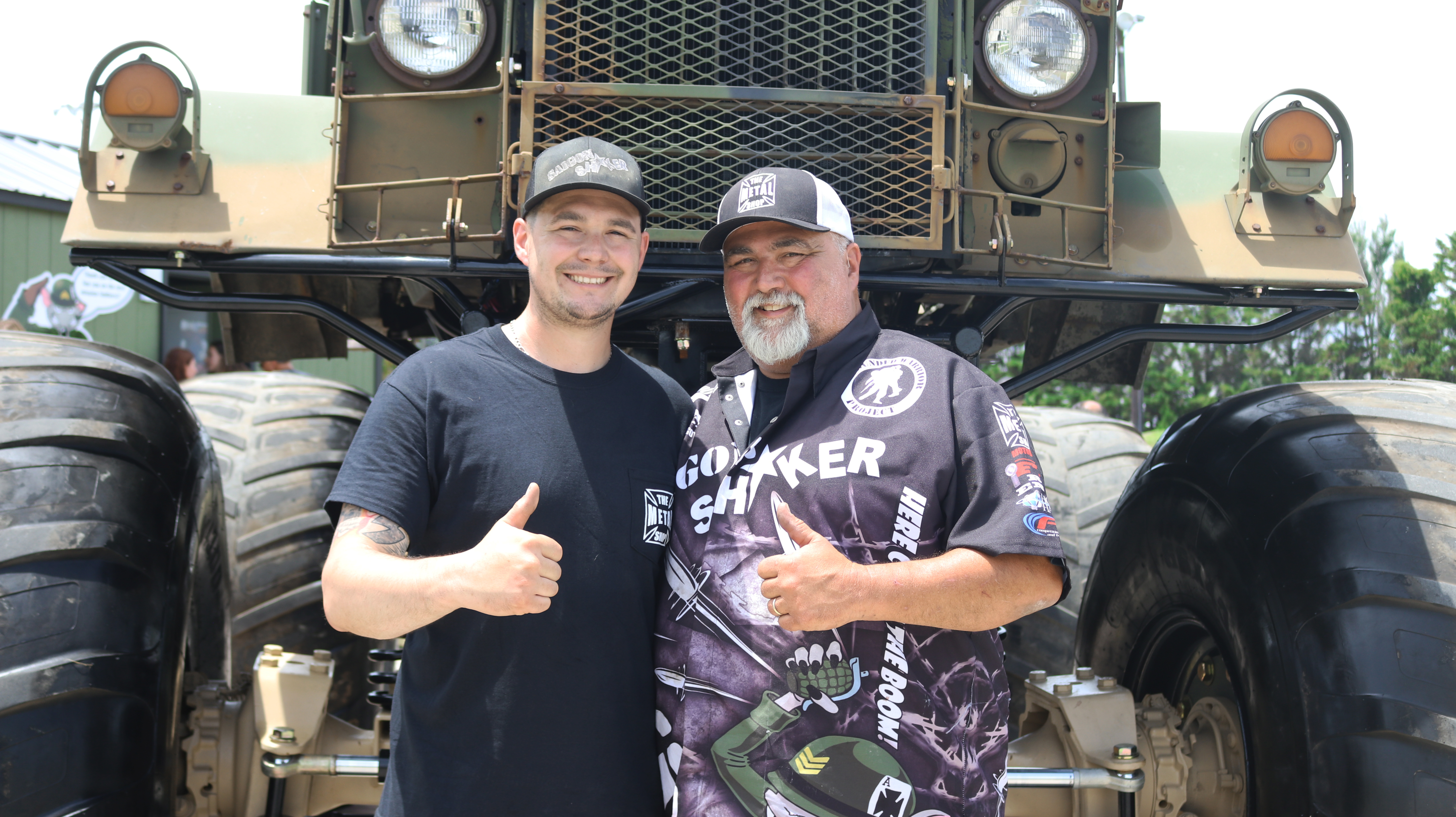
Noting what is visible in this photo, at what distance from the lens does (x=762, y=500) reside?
6.51 ft

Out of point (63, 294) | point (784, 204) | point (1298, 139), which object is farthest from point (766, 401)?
point (63, 294)

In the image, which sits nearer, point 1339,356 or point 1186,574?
point 1186,574

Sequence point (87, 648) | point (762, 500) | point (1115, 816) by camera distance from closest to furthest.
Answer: point (762, 500) < point (87, 648) < point (1115, 816)

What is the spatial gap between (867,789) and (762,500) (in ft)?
1.69

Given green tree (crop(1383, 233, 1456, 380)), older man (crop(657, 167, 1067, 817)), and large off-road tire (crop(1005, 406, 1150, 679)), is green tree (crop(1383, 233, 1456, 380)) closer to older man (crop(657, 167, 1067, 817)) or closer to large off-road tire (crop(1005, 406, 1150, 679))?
large off-road tire (crop(1005, 406, 1150, 679))

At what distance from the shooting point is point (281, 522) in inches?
157

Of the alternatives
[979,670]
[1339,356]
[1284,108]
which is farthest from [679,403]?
[1339,356]

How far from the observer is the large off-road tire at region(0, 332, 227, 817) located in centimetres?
207

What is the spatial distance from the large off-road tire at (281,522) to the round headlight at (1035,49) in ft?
7.46

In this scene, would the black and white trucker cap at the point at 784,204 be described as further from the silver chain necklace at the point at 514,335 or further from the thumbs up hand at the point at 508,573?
the thumbs up hand at the point at 508,573

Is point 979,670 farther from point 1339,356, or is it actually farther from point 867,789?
point 1339,356

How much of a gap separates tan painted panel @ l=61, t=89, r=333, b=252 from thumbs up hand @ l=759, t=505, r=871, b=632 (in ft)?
5.59

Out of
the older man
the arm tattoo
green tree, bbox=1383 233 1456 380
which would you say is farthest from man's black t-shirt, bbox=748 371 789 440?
Answer: green tree, bbox=1383 233 1456 380

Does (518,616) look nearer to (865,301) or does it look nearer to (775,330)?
(775,330)
